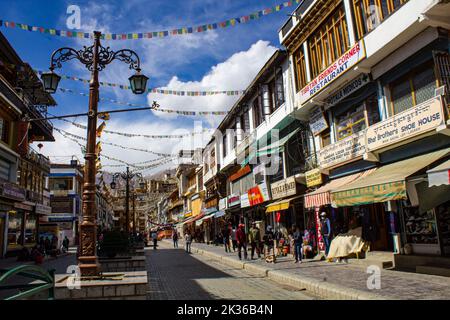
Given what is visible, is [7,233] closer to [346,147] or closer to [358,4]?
[346,147]

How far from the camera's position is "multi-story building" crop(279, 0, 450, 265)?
10156 millimetres

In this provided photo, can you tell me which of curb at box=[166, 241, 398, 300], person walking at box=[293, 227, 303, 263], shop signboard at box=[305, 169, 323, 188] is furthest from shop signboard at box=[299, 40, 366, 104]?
curb at box=[166, 241, 398, 300]

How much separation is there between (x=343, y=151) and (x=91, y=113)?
32.5 feet

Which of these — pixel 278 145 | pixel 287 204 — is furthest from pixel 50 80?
pixel 278 145

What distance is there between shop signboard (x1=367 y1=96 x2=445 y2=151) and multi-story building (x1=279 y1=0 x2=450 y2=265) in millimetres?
31

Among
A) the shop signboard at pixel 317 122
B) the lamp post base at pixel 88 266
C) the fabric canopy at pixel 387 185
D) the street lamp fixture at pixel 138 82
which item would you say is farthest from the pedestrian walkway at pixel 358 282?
the street lamp fixture at pixel 138 82

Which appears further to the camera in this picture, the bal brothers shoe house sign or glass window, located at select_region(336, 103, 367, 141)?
glass window, located at select_region(336, 103, 367, 141)

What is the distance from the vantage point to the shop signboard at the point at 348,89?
45.9 feet

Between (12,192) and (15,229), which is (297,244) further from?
(15,229)

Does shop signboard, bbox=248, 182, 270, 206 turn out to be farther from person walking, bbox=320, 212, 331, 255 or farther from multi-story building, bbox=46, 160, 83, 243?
multi-story building, bbox=46, 160, 83, 243

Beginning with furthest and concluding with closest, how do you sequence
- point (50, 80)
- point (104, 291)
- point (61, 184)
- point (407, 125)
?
point (61, 184)
point (407, 125)
point (50, 80)
point (104, 291)

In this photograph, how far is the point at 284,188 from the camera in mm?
19984

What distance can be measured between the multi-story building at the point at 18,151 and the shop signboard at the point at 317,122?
1593cm

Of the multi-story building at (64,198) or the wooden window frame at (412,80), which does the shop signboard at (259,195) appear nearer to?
the wooden window frame at (412,80)
